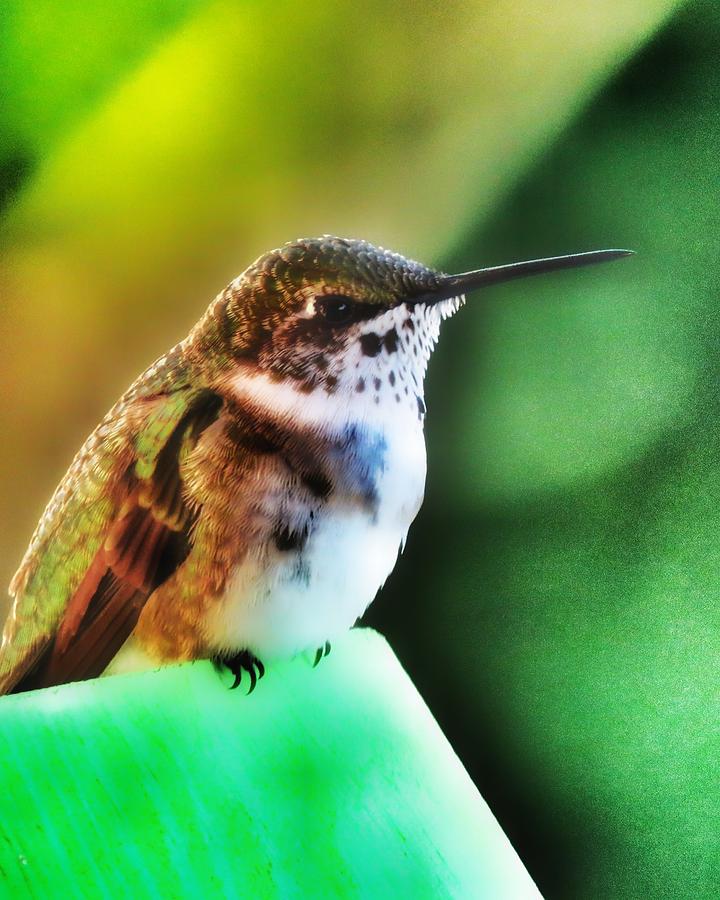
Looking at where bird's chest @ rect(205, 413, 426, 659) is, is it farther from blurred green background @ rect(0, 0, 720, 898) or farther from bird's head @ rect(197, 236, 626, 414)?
blurred green background @ rect(0, 0, 720, 898)

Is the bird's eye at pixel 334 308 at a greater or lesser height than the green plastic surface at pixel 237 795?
greater

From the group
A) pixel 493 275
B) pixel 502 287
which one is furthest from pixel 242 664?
pixel 502 287

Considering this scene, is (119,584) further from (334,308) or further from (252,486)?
(334,308)

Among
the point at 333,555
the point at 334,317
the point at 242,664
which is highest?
the point at 334,317

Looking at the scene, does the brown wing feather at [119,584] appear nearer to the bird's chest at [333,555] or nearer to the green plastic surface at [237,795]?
the bird's chest at [333,555]

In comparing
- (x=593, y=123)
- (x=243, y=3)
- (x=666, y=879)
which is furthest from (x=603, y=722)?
(x=243, y=3)

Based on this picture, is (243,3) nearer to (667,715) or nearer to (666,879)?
(667,715)

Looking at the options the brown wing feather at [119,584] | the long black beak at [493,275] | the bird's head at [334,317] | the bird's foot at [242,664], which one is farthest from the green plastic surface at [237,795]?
the long black beak at [493,275]
